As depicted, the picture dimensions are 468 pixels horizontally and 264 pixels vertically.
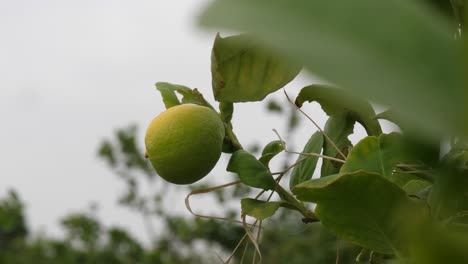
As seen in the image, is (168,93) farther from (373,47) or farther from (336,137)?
(373,47)

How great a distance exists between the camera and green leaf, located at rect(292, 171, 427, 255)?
0.42 m

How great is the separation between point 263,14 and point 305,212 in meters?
0.51

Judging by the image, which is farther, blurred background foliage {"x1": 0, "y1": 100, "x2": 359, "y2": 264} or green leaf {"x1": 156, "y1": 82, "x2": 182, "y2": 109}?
blurred background foliage {"x1": 0, "y1": 100, "x2": 359, "y2": 264}

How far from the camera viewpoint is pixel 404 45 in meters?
0.12

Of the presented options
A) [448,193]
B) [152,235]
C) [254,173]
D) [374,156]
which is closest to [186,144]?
[254,173]

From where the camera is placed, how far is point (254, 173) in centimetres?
63

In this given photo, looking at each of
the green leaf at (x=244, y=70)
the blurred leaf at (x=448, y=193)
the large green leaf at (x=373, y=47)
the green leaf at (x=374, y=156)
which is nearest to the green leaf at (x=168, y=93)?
the green leaf at (x=244, y=70)

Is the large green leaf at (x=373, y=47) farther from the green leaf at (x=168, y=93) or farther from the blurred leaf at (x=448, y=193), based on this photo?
the green leaf at (x=168, y=93)

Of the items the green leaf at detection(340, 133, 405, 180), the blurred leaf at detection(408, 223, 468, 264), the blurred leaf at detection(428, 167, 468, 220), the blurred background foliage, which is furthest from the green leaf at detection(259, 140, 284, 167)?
the blurred background foliage

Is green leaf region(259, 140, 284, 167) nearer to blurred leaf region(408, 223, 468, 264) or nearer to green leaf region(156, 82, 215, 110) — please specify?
green leaf region(156, 82, 215, 110)

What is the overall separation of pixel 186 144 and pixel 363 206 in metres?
0.24

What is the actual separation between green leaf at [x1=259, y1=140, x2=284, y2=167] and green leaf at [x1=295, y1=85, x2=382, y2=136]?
0.16ft

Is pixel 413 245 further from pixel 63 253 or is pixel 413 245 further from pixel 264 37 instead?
pixel 63 253

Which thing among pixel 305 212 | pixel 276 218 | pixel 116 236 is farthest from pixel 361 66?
pixel 116 236
